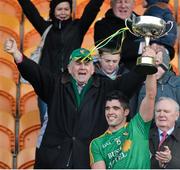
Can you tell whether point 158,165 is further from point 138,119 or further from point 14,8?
point 14,8

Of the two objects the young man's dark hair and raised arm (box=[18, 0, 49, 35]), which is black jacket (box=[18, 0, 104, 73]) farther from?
the young man's dark hair

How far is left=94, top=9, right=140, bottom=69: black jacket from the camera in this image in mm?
9609

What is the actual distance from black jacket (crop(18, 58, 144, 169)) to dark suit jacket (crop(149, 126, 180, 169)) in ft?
1.41

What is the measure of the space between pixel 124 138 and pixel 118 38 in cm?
170

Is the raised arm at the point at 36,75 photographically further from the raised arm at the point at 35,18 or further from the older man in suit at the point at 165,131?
the raised arm at the point at 35,18

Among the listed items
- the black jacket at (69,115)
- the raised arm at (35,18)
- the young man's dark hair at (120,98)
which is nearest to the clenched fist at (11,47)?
the black jacket at (69,115)

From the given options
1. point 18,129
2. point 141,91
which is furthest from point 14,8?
point 141,91

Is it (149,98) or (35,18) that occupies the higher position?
(35,18)

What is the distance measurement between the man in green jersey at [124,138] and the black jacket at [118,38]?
1.27 meters

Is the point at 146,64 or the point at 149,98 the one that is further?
the point at 149,98

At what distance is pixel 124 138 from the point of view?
822 centimetres

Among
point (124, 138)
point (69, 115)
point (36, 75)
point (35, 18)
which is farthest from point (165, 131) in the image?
point (35, 18)

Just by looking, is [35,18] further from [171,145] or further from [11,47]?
[171,145]

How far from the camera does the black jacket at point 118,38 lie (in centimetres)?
961
